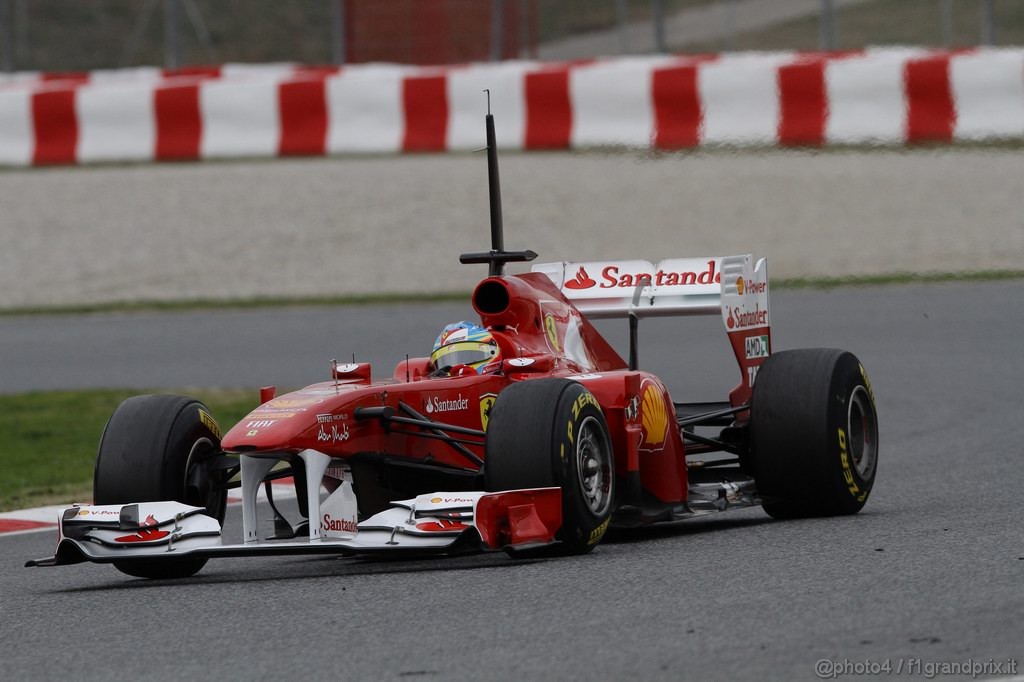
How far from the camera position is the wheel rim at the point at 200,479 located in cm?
765

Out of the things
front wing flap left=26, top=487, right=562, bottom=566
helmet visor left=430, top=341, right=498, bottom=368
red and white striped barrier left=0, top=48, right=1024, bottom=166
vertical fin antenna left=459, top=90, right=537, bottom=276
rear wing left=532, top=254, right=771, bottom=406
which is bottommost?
front wing flap left=26, top=487, right=562, bottom=566

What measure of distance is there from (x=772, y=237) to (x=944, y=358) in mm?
4295

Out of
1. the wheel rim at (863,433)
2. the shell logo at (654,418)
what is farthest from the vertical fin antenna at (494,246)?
the wheel rim at (863,433)

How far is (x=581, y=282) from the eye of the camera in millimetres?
9648

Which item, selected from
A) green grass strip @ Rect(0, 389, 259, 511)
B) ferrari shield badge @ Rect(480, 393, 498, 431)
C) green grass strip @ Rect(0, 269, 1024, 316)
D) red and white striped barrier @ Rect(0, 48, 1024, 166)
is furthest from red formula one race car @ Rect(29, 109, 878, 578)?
red and white striped barrier @ Rect(0, 48, 1024, 166)

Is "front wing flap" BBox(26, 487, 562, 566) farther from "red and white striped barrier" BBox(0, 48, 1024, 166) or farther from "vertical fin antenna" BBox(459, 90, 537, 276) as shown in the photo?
"red and white striped barrier" BBox(0, 48, 1024, 166)

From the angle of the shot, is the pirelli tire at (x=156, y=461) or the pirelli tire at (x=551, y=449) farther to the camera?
the pirelli tire at (x=156, y=461)

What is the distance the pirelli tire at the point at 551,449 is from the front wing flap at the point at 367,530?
0.08m

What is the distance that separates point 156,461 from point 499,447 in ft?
4.74

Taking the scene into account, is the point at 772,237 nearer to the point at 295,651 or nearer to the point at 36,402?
the point at 36,402

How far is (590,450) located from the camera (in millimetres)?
7406

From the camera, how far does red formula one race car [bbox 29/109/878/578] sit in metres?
7.05

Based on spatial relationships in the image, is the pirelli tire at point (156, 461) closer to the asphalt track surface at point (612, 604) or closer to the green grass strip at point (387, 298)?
the asphalt track surface at point (612, 604)

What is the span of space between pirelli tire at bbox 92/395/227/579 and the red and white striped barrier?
38.9ft
